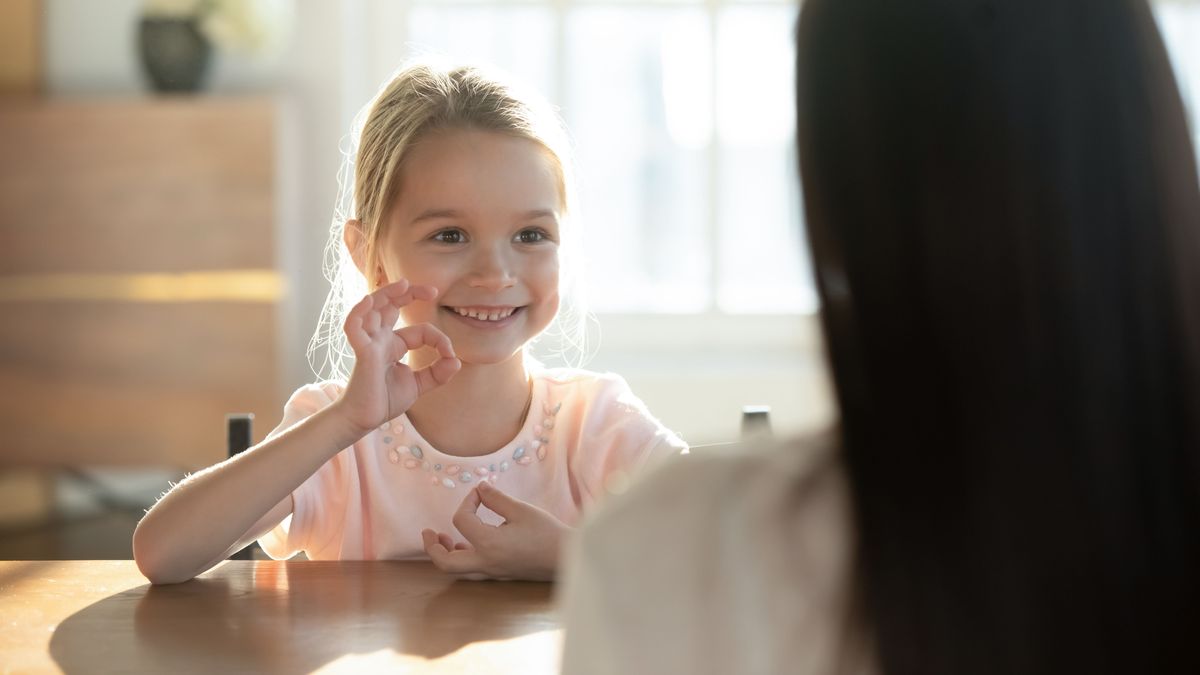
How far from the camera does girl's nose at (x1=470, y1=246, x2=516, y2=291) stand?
154cm

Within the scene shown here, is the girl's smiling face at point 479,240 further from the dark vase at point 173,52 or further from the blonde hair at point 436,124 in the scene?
the dark vase at point 173,52

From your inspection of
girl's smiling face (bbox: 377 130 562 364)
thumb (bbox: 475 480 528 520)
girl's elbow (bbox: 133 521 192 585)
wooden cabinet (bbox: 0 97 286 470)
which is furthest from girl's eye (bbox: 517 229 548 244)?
wooden cabinet (bbox: 0 97 286 470)

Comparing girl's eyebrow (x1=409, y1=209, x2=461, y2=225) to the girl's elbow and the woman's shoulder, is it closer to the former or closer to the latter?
the girl's elbow

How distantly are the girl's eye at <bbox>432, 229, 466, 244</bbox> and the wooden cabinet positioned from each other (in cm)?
248

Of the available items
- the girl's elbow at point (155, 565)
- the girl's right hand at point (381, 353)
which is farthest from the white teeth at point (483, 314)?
the girl's elbow at point (155, 565)

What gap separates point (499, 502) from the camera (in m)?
1.25

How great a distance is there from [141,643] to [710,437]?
10.3 ft

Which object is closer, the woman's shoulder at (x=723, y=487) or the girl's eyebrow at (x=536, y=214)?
the woman's shoulder at (x=723, y=487)

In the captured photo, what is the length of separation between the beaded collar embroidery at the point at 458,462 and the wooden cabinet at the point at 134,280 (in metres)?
2.43

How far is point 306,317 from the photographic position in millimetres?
4195

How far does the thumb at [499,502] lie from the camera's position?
123 centimetres

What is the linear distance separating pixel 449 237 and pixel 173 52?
9.01 feet

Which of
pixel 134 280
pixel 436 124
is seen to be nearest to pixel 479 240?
pixel 436 124

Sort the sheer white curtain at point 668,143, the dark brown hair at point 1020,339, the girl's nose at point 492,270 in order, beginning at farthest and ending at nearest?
the sheer white curtain at point 668,143, the girl's nose at point 492,270, the dark brown hair at point 1020,339
